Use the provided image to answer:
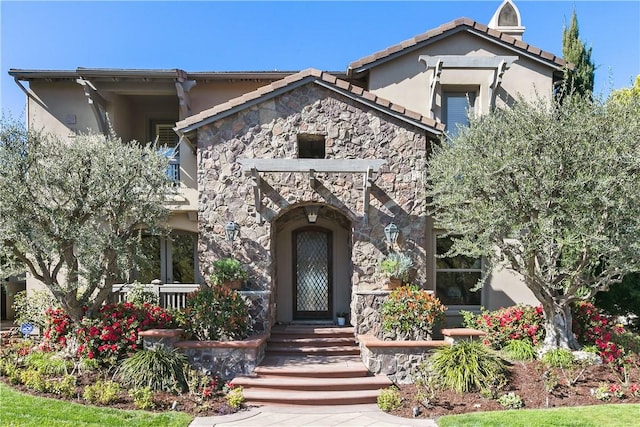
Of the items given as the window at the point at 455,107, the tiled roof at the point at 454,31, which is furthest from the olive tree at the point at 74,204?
the window at the point at 455,107

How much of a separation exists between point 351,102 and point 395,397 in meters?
6.83

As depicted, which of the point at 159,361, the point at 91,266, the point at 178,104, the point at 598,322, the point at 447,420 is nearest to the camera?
the point at 447,420

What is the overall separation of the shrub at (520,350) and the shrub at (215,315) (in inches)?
231

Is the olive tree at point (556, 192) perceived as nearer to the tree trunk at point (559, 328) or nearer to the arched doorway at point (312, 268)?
the tree trunk at point (559, 328)

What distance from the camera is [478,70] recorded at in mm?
12039

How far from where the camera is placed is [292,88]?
10336mm

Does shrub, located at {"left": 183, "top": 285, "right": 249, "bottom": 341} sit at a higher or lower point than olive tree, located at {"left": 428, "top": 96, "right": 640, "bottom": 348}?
lower

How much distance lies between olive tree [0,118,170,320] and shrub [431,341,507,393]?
681cm

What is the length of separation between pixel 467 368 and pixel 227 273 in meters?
5.51

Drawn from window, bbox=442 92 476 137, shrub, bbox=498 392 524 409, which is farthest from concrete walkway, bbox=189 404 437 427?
window, bbox=442 92 476 137

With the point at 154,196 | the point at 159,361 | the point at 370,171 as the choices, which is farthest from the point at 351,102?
the point at 159,361

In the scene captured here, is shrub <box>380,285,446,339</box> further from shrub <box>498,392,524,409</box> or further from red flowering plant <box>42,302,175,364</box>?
red flowering plant <box>42,302,175,364</box>

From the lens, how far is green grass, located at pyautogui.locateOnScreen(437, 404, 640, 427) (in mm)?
→ 6492

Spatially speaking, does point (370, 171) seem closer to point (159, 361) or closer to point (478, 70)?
point (478, 70)
